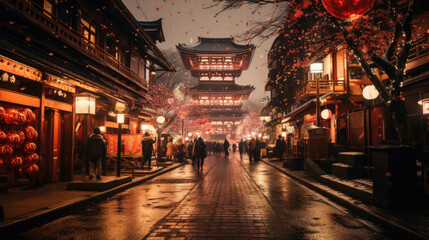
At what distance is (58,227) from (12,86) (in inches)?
232

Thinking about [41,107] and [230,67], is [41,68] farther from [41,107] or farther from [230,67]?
[230,67]

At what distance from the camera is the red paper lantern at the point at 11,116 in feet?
28.4

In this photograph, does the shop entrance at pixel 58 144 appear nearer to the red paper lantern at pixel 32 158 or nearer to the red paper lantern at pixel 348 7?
the red paper lantern at pixel 32 158

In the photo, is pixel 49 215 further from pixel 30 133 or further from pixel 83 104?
pixel 83 104

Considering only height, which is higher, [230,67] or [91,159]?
[230,67]

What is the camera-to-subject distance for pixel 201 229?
226 inches

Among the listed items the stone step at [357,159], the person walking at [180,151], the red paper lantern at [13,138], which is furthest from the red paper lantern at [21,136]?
the person walking at [180,151]

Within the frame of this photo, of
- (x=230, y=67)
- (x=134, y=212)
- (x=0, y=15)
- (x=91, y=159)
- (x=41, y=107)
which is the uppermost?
(x=230, y=67)

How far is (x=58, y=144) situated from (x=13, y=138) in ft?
12.1

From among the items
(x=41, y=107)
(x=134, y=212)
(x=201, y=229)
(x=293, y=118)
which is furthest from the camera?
(x=293, y=118)

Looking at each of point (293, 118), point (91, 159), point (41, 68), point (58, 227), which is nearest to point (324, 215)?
point (58, 227)

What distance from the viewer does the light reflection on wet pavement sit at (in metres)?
5.39

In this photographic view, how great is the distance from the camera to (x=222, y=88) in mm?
58531

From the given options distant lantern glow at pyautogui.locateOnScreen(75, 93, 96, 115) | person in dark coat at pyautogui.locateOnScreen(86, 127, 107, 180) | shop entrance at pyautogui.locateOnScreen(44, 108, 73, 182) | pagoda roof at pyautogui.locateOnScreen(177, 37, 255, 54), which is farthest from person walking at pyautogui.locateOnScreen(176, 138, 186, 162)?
pagoda roof at pyautogui.locateOnScreen(177, 37, 255, 54)
